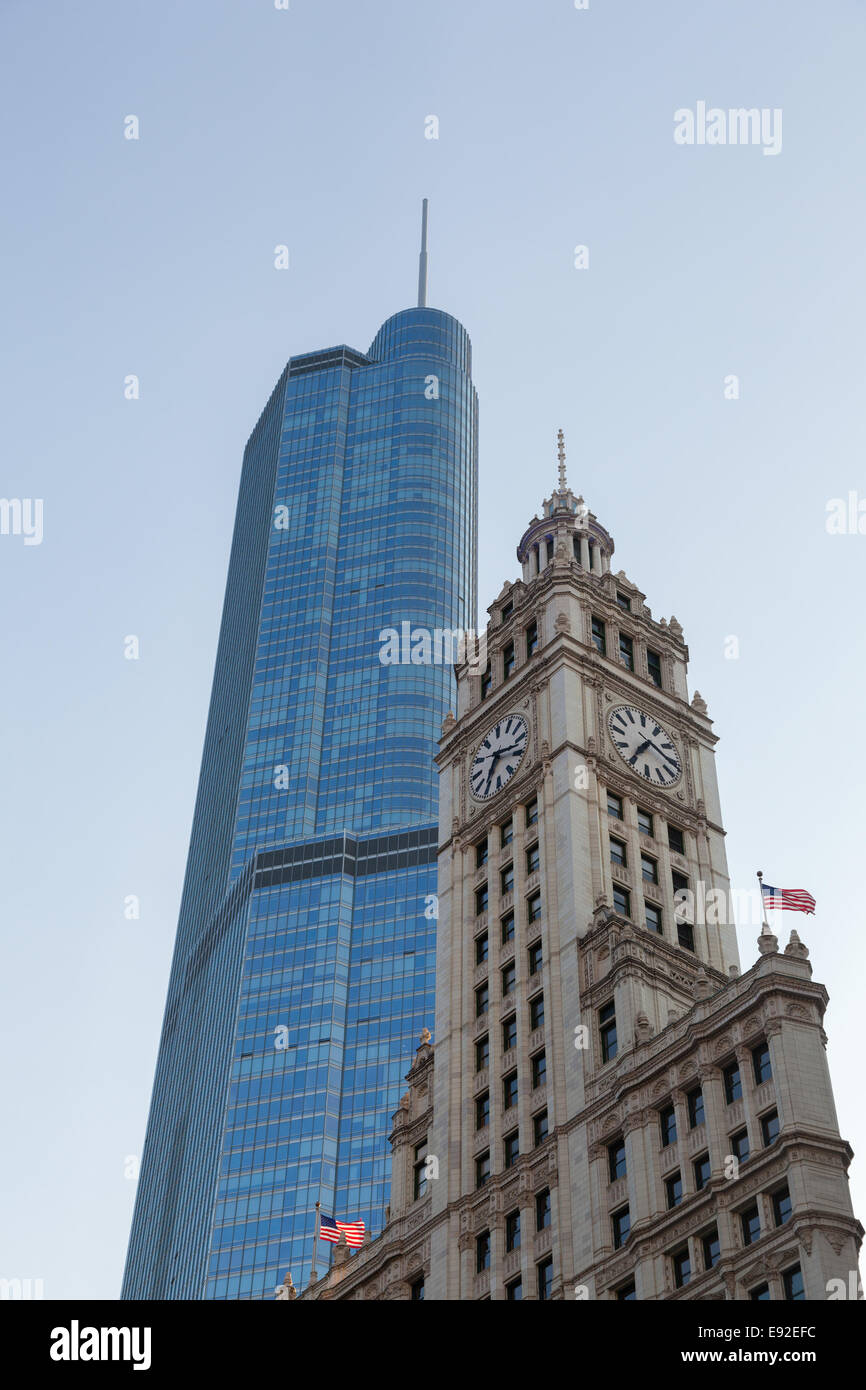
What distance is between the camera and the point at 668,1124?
73.1m

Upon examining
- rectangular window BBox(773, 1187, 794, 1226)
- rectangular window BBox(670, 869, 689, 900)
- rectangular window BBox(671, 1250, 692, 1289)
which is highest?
rectangular window BBox(670, 869, 689, 900)

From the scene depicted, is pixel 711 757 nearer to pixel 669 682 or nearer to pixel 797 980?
pixel 669 682

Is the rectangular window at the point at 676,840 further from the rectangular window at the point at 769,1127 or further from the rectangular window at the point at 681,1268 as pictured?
the rectangular window at the point at 681,1268

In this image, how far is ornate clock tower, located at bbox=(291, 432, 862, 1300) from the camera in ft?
219

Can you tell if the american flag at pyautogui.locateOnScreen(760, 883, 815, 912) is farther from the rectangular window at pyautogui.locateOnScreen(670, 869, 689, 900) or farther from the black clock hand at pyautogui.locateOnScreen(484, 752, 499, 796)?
the black clock hand at pyautogui.locateOnScreen(484, 752, 499, 796)

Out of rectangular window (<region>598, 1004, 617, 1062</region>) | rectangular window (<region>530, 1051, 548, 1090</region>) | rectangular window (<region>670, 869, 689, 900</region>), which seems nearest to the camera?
rectangular window (<region>598, 1004, 617, 1062</region>)

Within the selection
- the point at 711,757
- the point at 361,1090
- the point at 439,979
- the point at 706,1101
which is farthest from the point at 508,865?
the point at 361,1090

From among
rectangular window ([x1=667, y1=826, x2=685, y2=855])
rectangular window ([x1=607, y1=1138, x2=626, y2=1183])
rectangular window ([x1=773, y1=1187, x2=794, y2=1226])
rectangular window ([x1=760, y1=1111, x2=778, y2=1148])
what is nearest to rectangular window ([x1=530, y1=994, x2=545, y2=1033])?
rectangular window ([x1=607, y1=1138, x2=626, y2=1183])

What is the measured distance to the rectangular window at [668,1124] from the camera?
2852 inches

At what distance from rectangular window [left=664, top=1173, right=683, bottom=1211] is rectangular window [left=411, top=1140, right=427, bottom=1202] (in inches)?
715

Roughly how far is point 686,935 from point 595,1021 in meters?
11.7

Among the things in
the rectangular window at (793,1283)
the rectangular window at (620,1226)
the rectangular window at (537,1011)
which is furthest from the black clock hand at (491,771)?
the rectangular window at (793,1283)

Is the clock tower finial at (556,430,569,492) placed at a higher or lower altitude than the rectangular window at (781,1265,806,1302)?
higher
